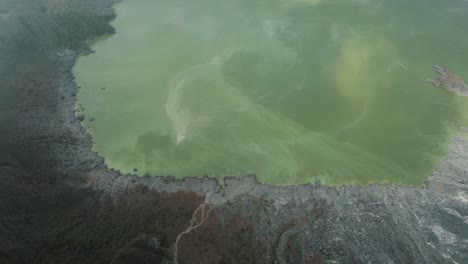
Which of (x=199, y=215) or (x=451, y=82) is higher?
(x=451, y=82)

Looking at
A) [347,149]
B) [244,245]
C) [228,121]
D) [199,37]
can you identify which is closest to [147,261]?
[244,245]

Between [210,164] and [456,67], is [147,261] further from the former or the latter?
[456,67]

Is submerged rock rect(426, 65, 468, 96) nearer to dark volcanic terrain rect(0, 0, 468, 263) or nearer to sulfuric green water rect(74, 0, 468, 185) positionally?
sulfuric green water rect(74, 0, 468, 185)

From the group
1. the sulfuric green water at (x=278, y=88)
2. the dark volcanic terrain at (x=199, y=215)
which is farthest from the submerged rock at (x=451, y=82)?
the dark volcanic terrain at (x=199, y=215)

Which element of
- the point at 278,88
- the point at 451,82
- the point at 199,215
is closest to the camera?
the point at 199,215

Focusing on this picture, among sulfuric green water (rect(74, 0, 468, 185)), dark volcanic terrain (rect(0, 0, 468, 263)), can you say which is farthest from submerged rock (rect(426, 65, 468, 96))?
dark volcanic terrain (rect(0, 0, 468, 263))

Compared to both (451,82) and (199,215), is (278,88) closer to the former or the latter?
(199,215)

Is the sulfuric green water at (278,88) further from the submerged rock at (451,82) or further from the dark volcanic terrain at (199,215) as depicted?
the dark volcanic terrain at (199,215)

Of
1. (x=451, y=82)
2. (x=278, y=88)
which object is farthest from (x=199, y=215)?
(x=451, y=82)
